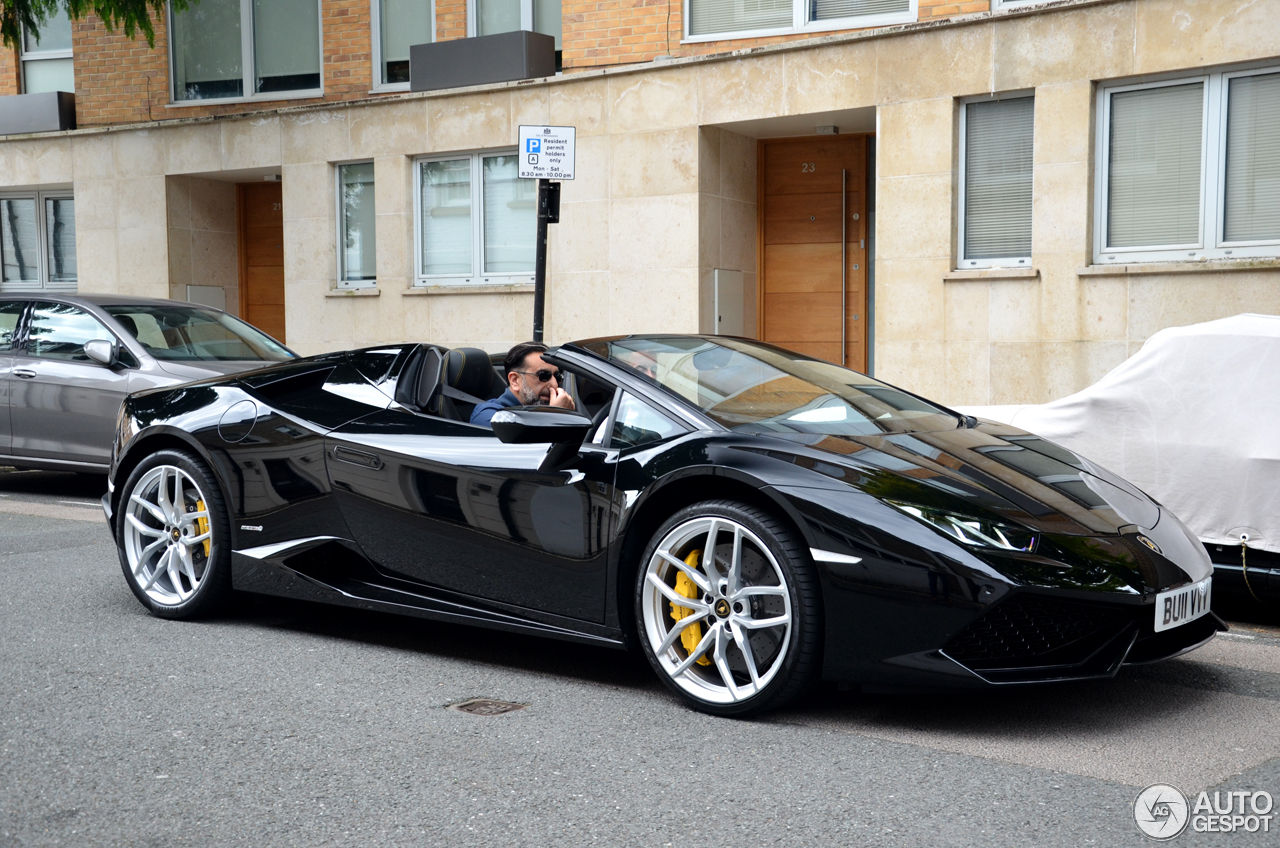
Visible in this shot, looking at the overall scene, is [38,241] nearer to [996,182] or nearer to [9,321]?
[9,321]

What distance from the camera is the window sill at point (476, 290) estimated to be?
15.1 metres

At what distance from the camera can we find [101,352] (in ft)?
31.3

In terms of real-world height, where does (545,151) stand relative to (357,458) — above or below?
above

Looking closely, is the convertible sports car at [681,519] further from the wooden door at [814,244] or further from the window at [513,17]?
the window at [513,17]

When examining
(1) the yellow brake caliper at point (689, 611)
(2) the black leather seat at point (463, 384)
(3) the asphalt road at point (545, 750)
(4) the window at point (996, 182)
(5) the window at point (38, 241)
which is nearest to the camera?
(3) the asphalt road at point (545, 750)

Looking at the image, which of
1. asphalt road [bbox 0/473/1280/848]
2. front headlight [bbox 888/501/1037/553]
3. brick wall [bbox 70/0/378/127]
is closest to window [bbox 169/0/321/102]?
brick wall [bbox 70/0/378/127]

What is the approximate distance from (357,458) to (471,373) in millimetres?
713

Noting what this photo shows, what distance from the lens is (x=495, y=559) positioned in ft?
15.2

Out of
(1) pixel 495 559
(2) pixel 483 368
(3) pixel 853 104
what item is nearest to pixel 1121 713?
(1) pixel 495 559

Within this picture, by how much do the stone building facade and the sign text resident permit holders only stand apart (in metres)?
3.43

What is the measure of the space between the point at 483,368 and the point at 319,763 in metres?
2.26

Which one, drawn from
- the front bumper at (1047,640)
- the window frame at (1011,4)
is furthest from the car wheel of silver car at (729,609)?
the window frame at (1011,4)

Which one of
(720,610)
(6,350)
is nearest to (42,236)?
(6,350)

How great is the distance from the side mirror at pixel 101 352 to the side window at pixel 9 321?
879 mm
